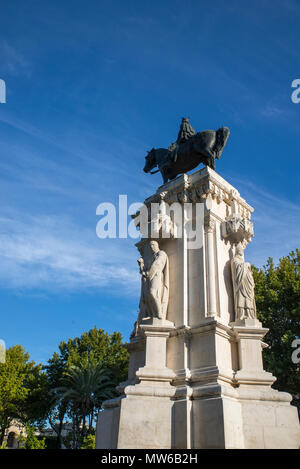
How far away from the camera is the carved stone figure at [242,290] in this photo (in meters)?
11.1

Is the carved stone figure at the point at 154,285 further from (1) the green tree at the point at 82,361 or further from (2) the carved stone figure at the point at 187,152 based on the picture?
(1) the green tree at the point at 82,361

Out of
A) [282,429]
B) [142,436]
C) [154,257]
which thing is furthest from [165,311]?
[282,429]

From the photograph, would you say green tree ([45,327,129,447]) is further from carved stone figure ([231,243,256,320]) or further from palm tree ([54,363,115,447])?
carved stone figure ([231,243,256,320])

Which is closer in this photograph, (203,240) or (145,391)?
(145,391)

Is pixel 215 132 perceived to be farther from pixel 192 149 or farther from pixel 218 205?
pixel 218 205

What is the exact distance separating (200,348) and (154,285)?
2.16 meters

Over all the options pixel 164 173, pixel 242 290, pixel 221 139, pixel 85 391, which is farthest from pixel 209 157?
pixel 85 391

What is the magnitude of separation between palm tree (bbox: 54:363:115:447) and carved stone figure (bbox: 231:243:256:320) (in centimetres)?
3029

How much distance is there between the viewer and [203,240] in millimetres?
11859

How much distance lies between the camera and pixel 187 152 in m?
14.6

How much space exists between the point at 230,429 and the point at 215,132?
9443mm

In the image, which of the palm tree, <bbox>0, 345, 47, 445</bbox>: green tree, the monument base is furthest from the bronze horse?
<bbox>0, 345, 47, 445</bbox>: green tree

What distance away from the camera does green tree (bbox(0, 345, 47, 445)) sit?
1543 inches

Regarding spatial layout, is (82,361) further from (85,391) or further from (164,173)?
(164,173)
